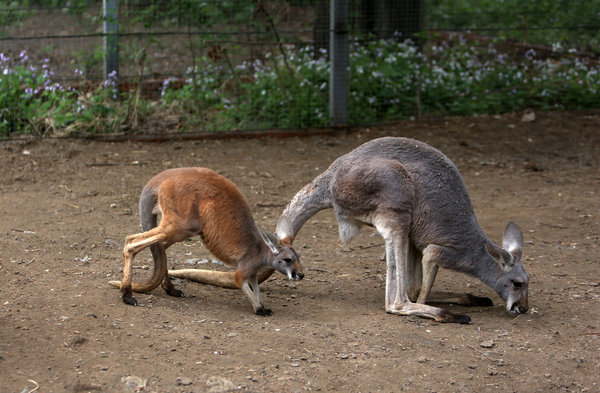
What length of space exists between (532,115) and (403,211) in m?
5.81

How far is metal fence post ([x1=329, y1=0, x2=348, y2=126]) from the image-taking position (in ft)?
28.8

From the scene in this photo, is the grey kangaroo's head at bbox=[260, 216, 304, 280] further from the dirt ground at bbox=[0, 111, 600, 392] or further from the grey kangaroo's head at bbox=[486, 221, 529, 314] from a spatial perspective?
the grey kangaroo's head at bbox=[486, 221, 529, 314]

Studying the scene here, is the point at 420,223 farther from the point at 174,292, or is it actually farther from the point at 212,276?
the point at 174,292

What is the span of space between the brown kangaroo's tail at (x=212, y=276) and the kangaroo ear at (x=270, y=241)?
0.33 metres

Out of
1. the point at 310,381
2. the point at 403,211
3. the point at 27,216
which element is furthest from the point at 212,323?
the point at 27,216

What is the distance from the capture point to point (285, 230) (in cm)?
450

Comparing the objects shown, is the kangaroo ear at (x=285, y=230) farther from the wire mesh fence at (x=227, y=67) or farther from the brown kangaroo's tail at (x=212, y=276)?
the wire mesh fence at (x=227, y=67)

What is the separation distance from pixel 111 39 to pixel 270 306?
5.02 metres

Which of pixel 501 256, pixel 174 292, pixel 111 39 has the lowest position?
pixel 174 292

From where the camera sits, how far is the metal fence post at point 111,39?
8391mm

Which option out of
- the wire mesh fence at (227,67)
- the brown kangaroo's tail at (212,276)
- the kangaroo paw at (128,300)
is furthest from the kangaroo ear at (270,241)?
the wire mesh fence at (227,67)

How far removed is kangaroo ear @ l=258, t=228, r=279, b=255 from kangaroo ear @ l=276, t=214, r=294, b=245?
0.16 m

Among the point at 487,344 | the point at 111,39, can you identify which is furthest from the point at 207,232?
the point at 111,39

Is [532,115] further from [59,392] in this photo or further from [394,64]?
[59,392]
